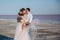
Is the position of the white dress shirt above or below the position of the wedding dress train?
Answer: above

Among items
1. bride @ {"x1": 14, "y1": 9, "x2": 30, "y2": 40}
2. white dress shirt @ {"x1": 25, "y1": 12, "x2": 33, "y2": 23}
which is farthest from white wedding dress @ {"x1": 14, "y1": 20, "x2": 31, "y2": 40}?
white dress shirt @ {"x1": 25, "y1": 12, "x2": 33, "y2": 23}

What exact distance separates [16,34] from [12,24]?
0.16 m

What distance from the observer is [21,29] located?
249 cm

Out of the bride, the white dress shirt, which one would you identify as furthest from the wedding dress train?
the white dress shirt

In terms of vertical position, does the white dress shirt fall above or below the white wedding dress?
above

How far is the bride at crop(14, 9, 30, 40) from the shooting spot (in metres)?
2.47

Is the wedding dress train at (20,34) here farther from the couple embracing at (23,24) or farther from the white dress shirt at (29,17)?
the white dress shirt at (29,17)

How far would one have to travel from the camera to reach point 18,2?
2582 mm

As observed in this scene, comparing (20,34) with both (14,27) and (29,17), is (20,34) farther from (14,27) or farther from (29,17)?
(29,17)

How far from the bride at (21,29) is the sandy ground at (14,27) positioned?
61 mm

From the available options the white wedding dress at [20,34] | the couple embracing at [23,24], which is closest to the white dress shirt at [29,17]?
the couple embracing at [23,24]

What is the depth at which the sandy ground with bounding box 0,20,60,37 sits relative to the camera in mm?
2504

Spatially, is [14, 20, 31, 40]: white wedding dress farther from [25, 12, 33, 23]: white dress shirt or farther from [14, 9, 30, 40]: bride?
[25, 12, 33, 23]: white dress shirt

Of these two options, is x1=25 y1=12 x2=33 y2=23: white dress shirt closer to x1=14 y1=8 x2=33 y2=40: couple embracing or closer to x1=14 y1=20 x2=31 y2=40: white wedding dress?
x1=14 y1=8 x2=33 y2=40: couple embracing
